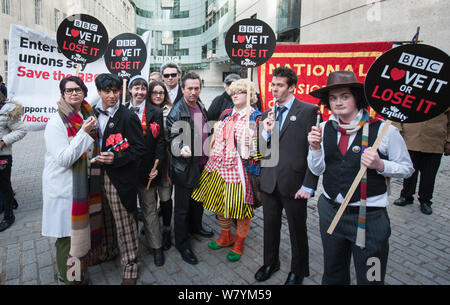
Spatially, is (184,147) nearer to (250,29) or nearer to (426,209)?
(250,29)

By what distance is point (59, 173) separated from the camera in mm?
2568

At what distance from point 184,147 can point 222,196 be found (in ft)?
2.44

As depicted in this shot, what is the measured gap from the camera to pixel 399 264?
3424mm

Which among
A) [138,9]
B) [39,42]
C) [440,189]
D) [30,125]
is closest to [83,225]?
[30,125]

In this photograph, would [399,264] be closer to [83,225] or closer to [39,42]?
[83,225]

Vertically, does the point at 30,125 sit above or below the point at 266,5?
below

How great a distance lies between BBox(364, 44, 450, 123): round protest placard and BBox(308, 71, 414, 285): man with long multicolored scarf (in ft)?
0.44

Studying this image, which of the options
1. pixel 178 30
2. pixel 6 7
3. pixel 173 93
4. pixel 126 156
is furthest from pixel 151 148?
pixel 178 30

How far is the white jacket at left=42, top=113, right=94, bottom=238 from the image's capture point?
A: 2.46 meters

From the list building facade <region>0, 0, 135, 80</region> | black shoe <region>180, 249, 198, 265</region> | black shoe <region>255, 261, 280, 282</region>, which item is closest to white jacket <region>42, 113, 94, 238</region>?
black shoe <region>180, 249, 198, 265</region>

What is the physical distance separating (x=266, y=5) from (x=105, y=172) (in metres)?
22.2

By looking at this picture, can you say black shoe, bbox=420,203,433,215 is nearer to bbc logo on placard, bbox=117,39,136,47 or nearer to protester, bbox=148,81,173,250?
protester, bbox=148,81,173,250

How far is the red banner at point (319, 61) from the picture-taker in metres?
4.48

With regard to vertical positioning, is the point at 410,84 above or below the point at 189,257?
above
